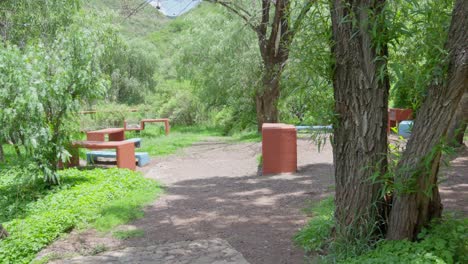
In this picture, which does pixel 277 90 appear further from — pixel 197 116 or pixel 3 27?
pixel 197 116

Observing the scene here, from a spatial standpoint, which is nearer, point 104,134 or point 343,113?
point 343,113

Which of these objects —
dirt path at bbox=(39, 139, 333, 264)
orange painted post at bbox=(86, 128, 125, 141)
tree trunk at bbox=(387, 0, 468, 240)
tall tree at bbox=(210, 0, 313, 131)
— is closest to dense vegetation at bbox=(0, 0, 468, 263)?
tree trunk at bbox=(387, 0, 468, 240)

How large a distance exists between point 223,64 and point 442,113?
17.6 m

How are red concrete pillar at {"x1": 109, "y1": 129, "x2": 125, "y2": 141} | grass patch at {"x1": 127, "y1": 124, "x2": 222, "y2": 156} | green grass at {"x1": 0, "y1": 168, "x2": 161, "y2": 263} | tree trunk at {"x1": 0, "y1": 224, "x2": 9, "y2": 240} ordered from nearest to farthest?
green grass at {"x1": 0, "y1": 168, "x2": 161, "y2": 263} < tree trunk at {"x1": 0, "y1": 224, "x2": 9, "y2": 240} < grass patch at {"x1": 127, "y1": 124, "x2": 222, "y2": 156} < red concrete pillar at {"x1": 109, "y1": 129, "x2": 125, "y2": 141}

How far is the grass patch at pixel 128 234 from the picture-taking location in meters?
5.80

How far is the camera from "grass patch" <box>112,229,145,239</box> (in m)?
5.80

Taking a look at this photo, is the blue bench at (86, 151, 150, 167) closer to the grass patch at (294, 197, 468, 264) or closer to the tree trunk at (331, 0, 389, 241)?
the grass patch at (294, 197, 468, 264)

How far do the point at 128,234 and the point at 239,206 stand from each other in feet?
5.70

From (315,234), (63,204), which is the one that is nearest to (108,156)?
(63,204)

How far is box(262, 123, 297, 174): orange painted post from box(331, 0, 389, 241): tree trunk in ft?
15.0

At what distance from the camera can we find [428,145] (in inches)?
147

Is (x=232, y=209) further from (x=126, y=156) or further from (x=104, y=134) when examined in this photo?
(x=104, y=134)

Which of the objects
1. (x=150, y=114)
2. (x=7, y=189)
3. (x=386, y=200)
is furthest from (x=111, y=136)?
(x=150, y=114)

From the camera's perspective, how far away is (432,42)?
12.5 feet
